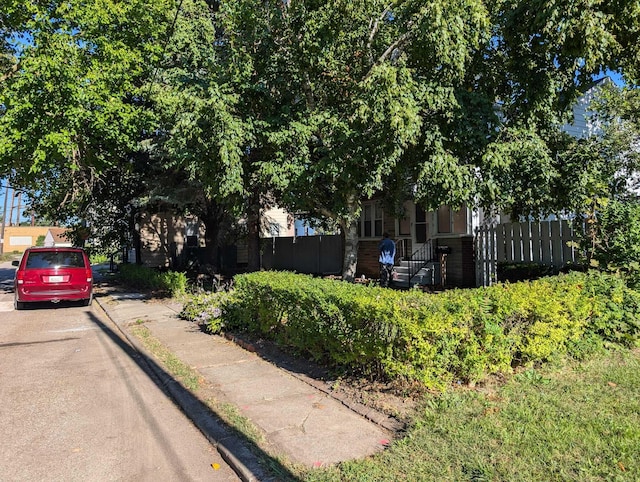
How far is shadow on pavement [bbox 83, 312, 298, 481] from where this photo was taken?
3.36 meters

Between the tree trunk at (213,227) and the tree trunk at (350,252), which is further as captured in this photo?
the tree trunk at (213,227)

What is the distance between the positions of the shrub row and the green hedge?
306 inches

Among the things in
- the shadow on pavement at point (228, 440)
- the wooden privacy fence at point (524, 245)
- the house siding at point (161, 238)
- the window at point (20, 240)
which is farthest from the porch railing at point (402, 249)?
the window at point (20, 240)

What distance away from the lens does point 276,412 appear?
177 inches

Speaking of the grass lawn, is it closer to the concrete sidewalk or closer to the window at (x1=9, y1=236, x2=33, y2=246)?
the concrete sidewalk

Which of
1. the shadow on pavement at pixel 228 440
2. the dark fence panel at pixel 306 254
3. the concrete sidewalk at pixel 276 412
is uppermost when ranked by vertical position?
the dark fence panel at pixel 306 254

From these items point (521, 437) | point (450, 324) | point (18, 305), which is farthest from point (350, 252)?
point (18, 305)

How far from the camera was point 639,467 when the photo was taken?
119 inches

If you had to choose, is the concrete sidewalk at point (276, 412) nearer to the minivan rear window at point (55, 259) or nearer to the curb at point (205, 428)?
the curb at point (205, 428)

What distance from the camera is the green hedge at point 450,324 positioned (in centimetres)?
447

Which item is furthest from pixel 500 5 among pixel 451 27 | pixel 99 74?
pixel 99 74

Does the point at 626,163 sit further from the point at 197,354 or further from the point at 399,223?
the point at 197,354

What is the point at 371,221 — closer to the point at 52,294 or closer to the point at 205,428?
the point at 52,294

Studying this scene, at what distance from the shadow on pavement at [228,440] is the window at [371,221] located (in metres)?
12.3
